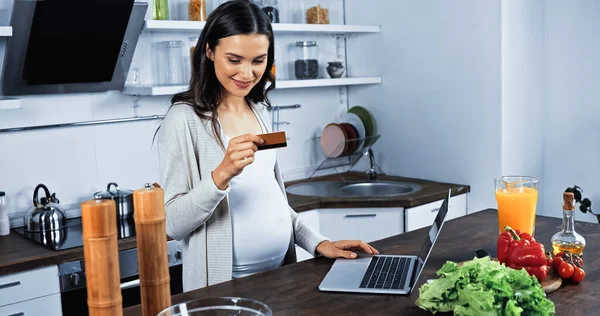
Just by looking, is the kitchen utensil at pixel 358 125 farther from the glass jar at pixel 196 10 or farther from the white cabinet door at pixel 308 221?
the glass jar at pixel 196 10

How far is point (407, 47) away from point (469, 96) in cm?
49

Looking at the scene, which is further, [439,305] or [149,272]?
[439,305]

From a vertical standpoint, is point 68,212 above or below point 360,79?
below

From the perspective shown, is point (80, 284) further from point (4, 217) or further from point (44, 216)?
point (4, 217)

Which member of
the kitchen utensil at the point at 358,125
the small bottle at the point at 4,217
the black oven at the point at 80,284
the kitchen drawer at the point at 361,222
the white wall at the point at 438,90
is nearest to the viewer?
the black oven at the point at 80,284

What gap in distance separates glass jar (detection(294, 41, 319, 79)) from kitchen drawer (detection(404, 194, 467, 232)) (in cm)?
97

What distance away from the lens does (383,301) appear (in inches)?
59.2

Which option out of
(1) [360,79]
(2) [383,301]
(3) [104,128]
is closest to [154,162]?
(3) [104,128]

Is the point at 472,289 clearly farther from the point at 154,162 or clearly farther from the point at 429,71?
the point at 429,71

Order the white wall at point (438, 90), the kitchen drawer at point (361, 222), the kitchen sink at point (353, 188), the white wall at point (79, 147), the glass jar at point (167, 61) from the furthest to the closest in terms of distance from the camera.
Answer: the kitchen sink at point (353, 188) < the white wall at point (438, 90) < the kitchen drawer at point (361, 222) < the glass jar at point (167, 61) < the white wall at point (79, 147)

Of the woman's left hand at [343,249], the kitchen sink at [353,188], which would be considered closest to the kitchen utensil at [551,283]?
the woman's left hand at [343,249]

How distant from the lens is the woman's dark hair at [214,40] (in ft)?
6.22

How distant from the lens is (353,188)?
12.2 feet

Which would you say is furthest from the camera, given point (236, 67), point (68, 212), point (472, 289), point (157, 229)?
point (68, 212)
